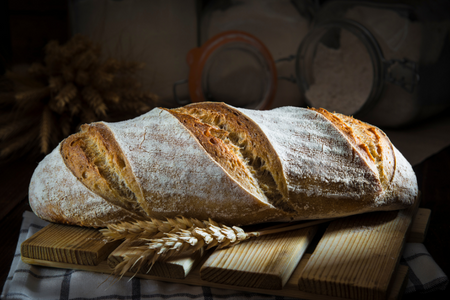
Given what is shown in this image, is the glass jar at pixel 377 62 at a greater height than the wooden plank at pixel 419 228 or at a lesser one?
greater

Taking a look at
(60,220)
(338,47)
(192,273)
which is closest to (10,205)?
(60,220)

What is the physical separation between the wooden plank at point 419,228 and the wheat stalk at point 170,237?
1.17ft

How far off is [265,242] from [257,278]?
0.43ft

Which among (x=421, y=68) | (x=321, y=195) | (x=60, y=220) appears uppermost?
(x=421, y=68)

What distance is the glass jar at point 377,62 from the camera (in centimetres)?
189

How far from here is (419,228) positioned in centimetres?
113

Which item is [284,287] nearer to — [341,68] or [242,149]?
[242,149]

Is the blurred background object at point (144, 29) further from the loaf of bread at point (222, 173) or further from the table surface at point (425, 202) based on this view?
the loaf of bread at point (222, 173)

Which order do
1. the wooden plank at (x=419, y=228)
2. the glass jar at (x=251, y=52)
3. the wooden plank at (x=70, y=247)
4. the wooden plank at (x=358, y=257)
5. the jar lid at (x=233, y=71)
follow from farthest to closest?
the glass jar at (x=251, y=52) < the jar lid at (x=233, y=71) < the wooden plank at (x=419, y=228) < the wooden plank at (x=70, y=247) < the wooden plank at (x=358, y=257)

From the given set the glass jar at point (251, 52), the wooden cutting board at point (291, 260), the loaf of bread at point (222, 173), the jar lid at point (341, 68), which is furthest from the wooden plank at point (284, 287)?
the glass jar at point (251, 52)

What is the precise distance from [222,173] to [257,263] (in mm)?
236

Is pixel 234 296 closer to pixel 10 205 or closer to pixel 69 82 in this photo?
pixel 10 205

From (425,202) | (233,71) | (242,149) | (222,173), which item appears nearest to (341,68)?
(233,71)

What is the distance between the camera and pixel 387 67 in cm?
192
